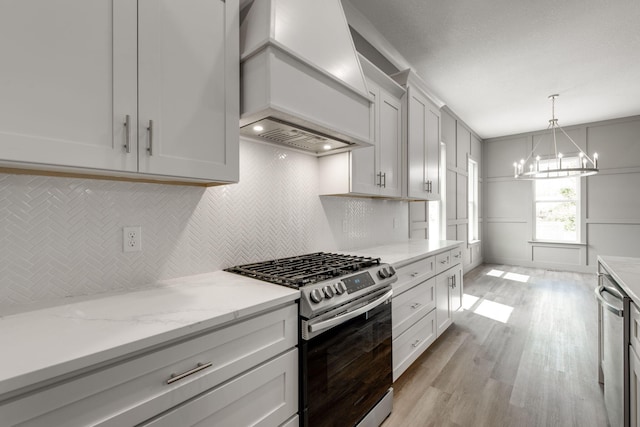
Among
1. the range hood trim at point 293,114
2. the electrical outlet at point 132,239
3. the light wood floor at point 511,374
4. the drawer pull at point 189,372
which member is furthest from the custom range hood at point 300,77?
the light wood floor at point 511,374

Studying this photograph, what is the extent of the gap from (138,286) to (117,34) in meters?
1.06

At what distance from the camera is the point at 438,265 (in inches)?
108

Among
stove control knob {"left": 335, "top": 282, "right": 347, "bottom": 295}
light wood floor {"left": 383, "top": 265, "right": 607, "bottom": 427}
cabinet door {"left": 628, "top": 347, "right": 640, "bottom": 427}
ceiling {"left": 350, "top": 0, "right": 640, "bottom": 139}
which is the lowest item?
light wood floor {"left": 383, "top": 265, "right": 607, "bottom": 427}

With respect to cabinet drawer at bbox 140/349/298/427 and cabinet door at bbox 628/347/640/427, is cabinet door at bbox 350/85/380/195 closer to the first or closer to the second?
cabinet drawer at bbox 140/349/298/427

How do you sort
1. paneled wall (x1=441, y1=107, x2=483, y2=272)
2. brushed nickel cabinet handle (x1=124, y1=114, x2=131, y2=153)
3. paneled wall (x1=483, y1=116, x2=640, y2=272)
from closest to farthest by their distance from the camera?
brushed nickel cabinet handle (x1=124, y1=114, x2=131, y2=153) → paneled wall (x1=441, y1=107, x2=483, y2=272) → paneled wall (x1=483, y1=116, x2=640, y2=272)

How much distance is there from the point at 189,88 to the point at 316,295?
1.06 metres

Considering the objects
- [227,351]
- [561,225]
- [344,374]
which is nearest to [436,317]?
[344,374]

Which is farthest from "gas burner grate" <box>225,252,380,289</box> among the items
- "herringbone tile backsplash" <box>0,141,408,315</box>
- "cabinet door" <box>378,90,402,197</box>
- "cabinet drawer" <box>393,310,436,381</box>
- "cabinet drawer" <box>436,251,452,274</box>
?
"cabinet drawer" <box>436,251,452,274</box>

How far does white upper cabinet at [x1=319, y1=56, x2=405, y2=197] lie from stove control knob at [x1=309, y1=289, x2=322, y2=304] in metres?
1.04

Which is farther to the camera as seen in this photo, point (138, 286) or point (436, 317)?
point (436, 317)

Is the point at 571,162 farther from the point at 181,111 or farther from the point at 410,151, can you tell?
the point at 181,111

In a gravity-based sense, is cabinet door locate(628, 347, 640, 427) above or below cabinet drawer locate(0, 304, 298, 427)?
below

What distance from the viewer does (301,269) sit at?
Result: 1.65 m

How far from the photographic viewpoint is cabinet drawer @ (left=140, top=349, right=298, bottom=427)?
0.95 metres
